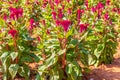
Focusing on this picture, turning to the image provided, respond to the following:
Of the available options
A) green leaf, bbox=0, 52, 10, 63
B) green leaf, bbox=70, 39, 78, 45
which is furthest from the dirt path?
green leaf, bbox=0, 52, 10, 63

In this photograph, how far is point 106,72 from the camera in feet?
20.0

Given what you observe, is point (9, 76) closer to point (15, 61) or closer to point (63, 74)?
point (15, 61)

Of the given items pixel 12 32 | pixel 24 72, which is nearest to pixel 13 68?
pixel 24 72

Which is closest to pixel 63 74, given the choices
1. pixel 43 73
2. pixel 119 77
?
pixel 43 73

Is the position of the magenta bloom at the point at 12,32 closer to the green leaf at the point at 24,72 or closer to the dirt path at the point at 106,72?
the green leaf at the point at 24,72

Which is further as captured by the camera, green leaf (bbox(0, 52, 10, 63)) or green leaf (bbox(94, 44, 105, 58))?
green leaf (bbox(94, 44, 105, 58))

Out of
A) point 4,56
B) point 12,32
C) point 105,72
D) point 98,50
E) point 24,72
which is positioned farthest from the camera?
point 98,50

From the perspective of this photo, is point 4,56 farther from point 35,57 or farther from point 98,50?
point 98,50

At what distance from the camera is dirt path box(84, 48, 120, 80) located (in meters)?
5.79

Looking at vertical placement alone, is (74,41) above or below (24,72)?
above

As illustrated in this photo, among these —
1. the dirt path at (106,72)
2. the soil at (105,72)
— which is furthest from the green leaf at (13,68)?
the dirt path at (106,72)

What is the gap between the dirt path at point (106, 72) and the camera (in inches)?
228

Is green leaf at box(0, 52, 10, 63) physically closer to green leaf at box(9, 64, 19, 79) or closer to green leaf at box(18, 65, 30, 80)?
green leaf at box(9, 64, 19, 79)

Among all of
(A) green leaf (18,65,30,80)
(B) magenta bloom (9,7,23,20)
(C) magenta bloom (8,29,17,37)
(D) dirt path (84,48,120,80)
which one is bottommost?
(D) dirt path (84,48,120,80)
